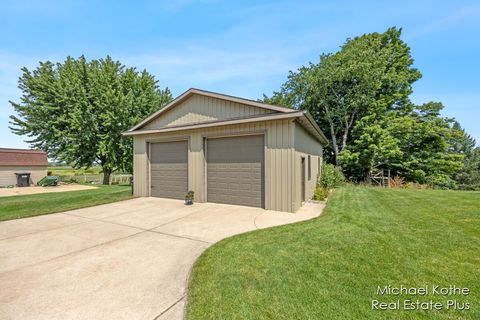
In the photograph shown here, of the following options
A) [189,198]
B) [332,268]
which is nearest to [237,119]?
[189,198]

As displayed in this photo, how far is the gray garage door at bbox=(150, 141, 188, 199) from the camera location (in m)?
8.96

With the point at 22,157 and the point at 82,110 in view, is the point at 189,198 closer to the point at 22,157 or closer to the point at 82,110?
the point at 82,110

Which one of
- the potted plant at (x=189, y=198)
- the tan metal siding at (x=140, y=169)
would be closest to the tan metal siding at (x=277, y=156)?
the potted plant at (x=189, y=198)

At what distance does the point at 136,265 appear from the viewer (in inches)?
131

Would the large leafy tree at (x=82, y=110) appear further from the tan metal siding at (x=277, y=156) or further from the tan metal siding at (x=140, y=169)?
the tan metal siding at (x=277, y=156)

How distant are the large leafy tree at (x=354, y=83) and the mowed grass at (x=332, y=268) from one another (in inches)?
587

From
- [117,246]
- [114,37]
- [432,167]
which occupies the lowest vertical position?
[117,246]

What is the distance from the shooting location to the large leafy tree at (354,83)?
1763cm

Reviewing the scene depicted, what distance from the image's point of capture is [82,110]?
16.8m

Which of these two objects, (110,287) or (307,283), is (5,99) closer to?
(110,287)

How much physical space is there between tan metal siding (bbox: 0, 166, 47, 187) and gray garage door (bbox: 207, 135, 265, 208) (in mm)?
20066

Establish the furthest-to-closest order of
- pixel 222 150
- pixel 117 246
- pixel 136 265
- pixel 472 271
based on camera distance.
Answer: pixel 222 150 → pixel 117 246 → pixel 136 265 → pixel 472 271

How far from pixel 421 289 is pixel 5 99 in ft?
87.7

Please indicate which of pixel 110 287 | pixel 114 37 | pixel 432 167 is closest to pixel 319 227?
pixel 110 287
